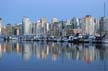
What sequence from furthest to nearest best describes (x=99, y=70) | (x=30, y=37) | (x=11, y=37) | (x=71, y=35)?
(x=11, y=37), (x=30, y=37), (x=71, y=35), (x=99, y=70)

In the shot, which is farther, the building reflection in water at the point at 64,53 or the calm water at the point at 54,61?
the building reflection in water at the point at 64,53

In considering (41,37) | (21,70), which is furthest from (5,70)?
(41,37)

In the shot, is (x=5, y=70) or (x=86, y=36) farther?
(x=86, y=36)

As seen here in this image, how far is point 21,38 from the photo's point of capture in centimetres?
15788

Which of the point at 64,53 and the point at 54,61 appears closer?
the point at 54,61

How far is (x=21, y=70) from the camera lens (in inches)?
608

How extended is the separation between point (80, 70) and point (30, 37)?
138341 millimetres

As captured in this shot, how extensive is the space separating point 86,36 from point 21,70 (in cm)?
9500

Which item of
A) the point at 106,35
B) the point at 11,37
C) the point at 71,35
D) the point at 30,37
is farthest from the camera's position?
the point at 11,37

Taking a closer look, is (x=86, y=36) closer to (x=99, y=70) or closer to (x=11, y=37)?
(x=11, y=37)

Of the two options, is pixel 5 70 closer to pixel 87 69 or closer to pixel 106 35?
pixel 87 69

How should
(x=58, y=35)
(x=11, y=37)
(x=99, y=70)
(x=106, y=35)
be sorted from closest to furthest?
(x=99, y=70) → (x=106, y=35) → (x=58, y=35) → (x=11, y=37)

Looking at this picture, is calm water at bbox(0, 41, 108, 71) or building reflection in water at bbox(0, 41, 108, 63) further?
building reflection in water at bbox(0, 41, 108, 63)

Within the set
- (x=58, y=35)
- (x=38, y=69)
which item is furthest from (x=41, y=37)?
(x=38, y=69)
